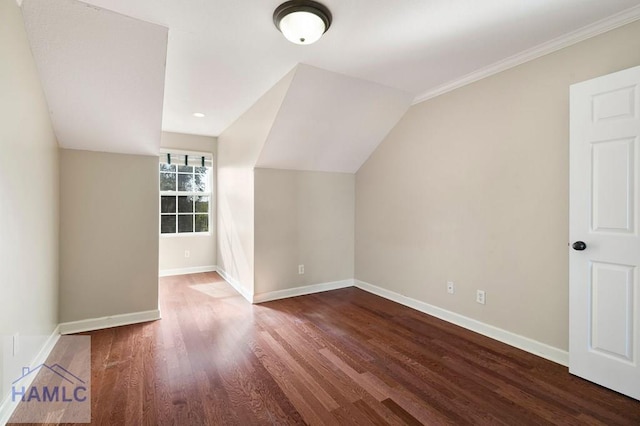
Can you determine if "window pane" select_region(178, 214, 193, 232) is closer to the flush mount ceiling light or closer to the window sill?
the window sill

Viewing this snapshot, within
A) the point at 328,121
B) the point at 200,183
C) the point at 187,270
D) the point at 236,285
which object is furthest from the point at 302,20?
the point at 187,270

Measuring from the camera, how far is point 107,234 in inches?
116

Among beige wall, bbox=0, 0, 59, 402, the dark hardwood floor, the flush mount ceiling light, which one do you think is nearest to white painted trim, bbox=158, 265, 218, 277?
the dark hardwood floor

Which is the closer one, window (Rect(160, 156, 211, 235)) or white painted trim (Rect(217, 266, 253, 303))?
white painted trim (Rect(217, 266, 253, 303))

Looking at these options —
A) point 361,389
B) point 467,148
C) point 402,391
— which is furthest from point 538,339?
point 467,148

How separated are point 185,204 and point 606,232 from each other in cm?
540

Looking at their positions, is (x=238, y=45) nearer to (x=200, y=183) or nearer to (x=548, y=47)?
(x=548, y=47)

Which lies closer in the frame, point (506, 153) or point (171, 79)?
point (506, 153)

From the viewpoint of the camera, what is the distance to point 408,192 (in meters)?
3.56

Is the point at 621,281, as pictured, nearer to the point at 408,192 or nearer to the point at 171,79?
the point at 408,192

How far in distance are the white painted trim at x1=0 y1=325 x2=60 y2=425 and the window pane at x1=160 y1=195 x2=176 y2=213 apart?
2.63 metres

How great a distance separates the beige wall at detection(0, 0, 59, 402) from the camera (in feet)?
5.32

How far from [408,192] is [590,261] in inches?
71.3

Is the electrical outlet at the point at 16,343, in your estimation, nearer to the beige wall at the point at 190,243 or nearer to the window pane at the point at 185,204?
the beige wall at the point at 190,243
